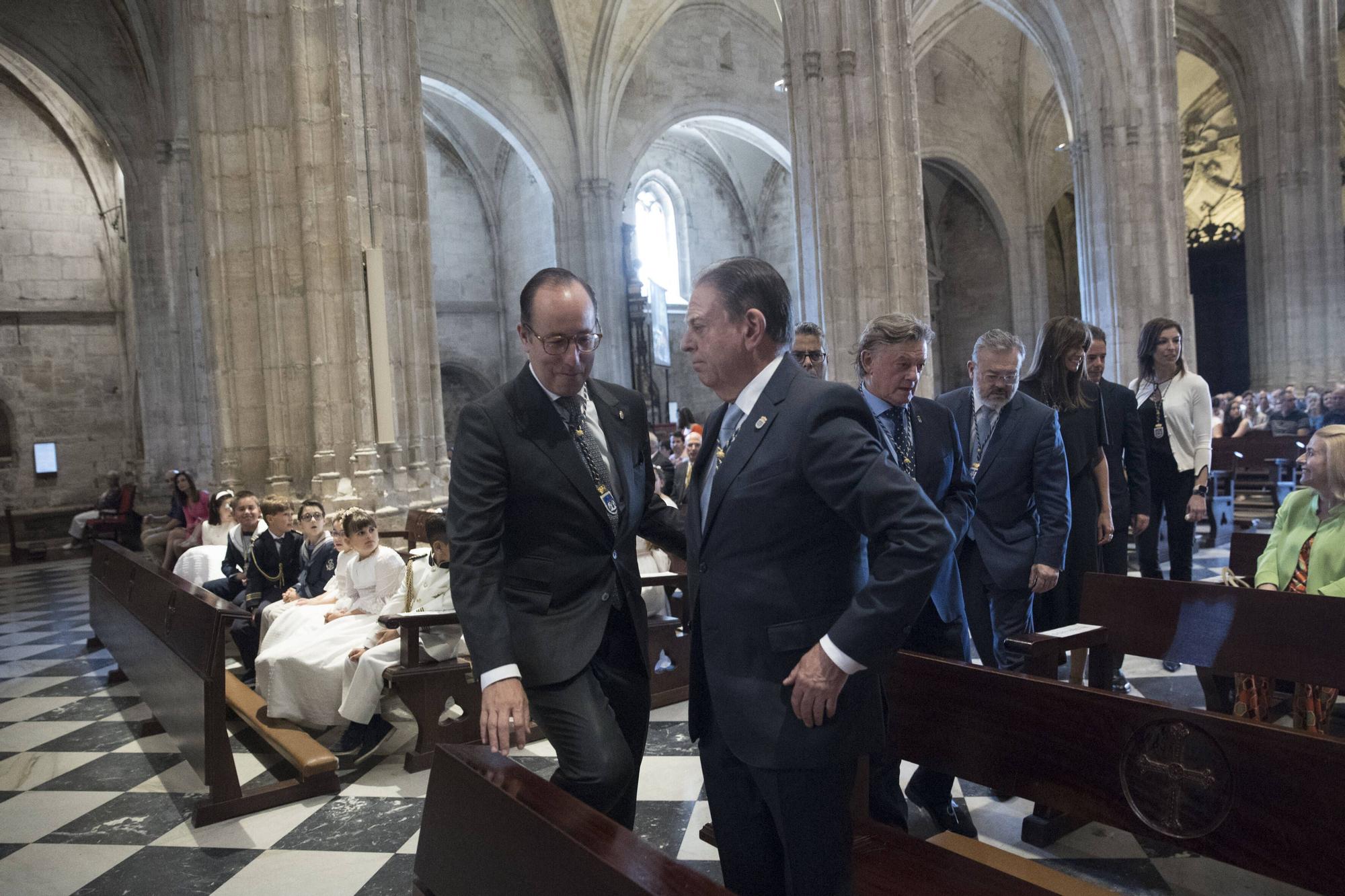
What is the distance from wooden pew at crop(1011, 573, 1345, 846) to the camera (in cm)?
279

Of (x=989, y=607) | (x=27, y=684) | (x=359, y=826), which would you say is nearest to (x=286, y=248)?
(x=27, y=684)

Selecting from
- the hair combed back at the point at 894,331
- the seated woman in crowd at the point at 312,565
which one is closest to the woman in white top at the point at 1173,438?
the hair combed back at the point at 894,331

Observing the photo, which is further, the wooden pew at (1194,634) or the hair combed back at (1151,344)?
the hair combed back at (1151,344)

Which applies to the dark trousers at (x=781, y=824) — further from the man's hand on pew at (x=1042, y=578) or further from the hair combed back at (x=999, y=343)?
the hair combed back at (x=999, y=343)

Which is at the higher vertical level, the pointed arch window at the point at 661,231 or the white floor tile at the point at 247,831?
the pointed arch window at the point at 661,231

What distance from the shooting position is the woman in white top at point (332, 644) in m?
4.35

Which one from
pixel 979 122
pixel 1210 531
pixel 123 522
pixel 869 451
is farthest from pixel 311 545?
pixel 979 122

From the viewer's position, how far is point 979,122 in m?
24.8

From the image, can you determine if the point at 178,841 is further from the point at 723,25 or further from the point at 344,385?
the point at 723,25

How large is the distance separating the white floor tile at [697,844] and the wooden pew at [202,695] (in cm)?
158

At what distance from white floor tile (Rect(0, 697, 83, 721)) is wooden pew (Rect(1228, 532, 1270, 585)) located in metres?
6.57

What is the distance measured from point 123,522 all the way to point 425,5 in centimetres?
1099

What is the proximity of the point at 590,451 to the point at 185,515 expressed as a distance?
9.35m

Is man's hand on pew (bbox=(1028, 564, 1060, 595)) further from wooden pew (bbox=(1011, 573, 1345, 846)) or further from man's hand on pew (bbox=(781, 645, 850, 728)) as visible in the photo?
man's hand on pew (bbox=(781, 645, 850, 728))
